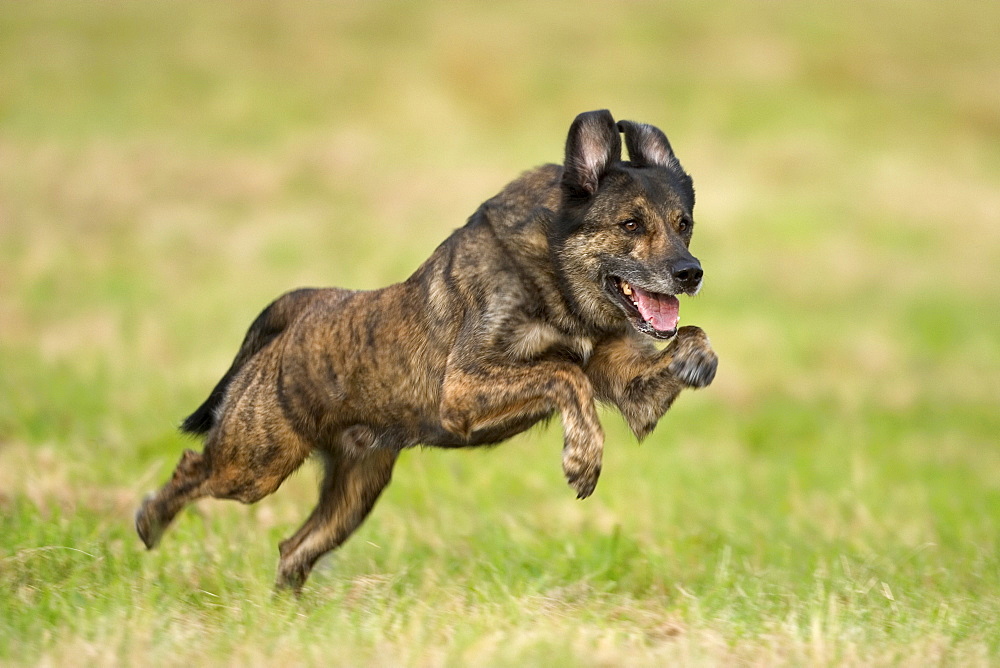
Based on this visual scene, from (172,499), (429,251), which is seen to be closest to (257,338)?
(172,499)

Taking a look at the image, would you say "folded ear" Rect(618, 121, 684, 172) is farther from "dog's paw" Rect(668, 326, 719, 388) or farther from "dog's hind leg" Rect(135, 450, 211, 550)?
"dog's hind leg" Rect(135, 450, 211, 550)

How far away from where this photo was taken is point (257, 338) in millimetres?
7547

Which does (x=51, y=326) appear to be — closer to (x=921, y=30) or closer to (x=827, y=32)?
(x=827, y=32)

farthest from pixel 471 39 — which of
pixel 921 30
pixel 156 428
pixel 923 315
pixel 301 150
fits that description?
pixel 156 428

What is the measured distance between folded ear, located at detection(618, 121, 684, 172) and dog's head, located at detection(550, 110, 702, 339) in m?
0.27

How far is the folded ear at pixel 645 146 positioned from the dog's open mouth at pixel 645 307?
0.74 metres

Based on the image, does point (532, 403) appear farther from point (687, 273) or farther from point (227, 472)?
point (227, 472)

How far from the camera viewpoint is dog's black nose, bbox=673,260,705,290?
19.9 ft

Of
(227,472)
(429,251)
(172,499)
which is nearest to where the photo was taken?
(227,472)

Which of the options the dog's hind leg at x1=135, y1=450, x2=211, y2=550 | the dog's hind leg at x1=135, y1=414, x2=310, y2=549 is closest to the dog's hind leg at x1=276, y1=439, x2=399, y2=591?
the dog's hind leg at x1=135, y1=414, x2=310, y2=549

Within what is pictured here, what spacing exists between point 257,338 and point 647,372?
2340 millimetres

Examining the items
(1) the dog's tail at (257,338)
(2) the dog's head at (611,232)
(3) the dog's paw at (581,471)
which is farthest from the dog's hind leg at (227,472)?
(2) the dog's head at (611,232)

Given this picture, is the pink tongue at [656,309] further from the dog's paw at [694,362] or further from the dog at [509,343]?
the dog's paw at [694,362]

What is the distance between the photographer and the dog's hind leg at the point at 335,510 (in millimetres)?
7363
